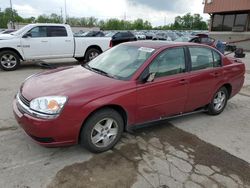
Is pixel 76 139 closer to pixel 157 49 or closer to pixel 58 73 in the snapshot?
pixel 58 73

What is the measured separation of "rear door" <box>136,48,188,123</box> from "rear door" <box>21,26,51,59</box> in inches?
272

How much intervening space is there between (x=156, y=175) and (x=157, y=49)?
1.98m

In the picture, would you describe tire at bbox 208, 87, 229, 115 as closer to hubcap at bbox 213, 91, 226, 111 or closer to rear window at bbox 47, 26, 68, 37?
hubcap at bbox 213, 91, 226, 111

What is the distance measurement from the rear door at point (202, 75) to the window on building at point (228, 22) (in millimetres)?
23615

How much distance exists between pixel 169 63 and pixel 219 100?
1.80 metres

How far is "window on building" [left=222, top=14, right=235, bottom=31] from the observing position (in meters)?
25.5

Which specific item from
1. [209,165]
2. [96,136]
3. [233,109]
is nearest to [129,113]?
[96,136]

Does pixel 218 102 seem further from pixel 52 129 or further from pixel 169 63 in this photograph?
pixel 52 129

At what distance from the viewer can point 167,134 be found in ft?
13.6

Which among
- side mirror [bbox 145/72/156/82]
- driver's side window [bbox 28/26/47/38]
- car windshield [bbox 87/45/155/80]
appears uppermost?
driver's side window [bbox 28/26/47/38]

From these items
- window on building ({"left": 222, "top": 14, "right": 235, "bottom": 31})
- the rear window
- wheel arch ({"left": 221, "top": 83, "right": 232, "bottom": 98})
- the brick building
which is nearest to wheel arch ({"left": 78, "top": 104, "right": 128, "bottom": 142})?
wheel arch ({"left": 221, "top": 83, "right": 232, "bottom": 98})

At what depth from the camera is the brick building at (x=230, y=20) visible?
23297 millimetres

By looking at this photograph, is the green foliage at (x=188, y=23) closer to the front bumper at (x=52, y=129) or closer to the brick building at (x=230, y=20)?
the brick building at (x=230, y=20)

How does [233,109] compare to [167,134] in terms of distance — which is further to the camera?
[233,109]
